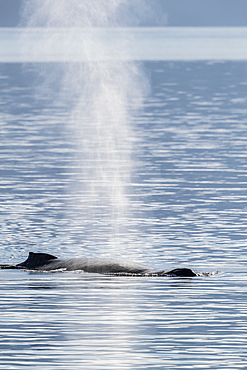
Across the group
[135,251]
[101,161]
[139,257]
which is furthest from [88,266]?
[101,161]

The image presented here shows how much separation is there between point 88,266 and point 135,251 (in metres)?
2.87

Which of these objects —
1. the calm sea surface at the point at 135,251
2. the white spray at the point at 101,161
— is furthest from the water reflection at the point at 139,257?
the white spray at the point at 101,161

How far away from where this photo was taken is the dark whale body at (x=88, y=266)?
2703 centimetres

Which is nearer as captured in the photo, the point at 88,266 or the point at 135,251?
the point at 88,266

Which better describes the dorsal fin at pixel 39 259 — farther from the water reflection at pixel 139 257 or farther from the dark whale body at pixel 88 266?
the water reflection at pixel 139 257

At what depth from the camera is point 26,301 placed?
24609 mm

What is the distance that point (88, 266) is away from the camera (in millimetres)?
27562

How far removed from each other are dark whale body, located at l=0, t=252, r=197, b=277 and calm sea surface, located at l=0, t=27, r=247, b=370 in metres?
0.32

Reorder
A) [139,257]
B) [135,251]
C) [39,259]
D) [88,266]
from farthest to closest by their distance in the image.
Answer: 1. [135,251]
2. [139,257]
3. [39,259]
4. [88,266]

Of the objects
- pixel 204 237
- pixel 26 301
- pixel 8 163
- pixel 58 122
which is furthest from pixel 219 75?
pixel 26 301

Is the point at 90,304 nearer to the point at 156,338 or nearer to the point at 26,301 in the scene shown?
the point at 26,301

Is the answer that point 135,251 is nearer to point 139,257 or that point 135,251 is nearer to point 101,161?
point 139,257

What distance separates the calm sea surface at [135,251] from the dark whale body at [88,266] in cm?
32

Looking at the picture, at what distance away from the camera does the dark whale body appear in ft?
88.7
